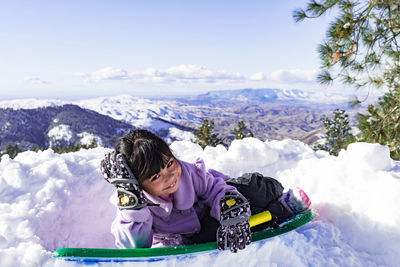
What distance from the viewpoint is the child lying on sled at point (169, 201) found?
6.70 feet

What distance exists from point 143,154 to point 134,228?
1.98ft

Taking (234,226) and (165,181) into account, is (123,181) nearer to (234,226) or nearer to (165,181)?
(165,181)

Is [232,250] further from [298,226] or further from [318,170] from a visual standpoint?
[318,170]

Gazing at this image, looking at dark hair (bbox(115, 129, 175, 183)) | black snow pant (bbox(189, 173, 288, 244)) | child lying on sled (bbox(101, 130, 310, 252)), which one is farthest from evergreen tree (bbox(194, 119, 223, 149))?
dark hair (bbox(115, 129, 175, 183))

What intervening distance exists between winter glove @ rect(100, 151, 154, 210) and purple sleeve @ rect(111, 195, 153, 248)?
0.22 feet

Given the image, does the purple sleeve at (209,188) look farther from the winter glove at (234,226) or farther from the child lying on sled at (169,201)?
the winter glove at (234,226)

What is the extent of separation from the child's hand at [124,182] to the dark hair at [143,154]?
5 cm

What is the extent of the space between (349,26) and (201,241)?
3526 millimetres

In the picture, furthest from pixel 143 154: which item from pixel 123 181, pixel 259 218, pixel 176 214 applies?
pixel 259 218

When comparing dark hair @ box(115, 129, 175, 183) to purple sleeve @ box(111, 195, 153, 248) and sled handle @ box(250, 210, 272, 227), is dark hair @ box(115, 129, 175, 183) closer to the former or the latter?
purple sleeve @ box(111, 195, 153, 248)

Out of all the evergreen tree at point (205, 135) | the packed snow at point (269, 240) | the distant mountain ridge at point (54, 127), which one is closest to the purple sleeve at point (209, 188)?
the packed snow at point (269, 240)

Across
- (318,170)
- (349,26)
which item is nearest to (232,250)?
(318,170)

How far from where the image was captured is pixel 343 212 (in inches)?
119

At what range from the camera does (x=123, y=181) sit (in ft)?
6.63
